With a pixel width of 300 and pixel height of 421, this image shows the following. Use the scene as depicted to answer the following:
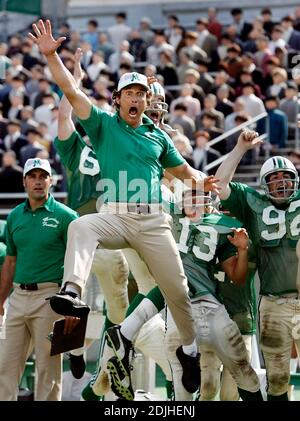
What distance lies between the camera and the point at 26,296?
1052cm

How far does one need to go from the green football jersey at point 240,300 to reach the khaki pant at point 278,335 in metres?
0.46

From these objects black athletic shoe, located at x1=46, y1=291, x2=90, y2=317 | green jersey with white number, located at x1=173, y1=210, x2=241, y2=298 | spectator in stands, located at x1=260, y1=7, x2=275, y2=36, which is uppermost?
spectator in stands, located at x1=260, y1=7, x2=275, y2=36

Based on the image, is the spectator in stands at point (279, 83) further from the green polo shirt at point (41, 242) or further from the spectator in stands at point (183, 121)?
the green polo shirt at point (41, 242)

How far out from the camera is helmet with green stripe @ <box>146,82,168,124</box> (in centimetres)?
1076

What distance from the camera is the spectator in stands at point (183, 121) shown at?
17188 millimetres

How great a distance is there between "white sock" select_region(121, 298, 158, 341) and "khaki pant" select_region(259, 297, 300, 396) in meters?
0.82

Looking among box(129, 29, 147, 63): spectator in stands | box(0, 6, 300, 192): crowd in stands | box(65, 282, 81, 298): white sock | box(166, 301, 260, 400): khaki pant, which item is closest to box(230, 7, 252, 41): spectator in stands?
box(0, 6, 300, 192): crowd in stands

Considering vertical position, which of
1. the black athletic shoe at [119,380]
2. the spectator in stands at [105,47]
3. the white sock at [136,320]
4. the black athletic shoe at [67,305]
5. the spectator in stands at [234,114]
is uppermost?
the spectator in stands at [105,47]

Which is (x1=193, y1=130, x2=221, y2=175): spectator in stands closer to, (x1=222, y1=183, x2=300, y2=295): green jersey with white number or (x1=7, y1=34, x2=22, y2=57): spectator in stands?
A: (x1=7, y1=34, x2=22, y2=57): spectator in stands

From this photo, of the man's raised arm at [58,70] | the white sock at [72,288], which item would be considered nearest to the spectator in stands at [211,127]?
the man's raised arm at [58,70]

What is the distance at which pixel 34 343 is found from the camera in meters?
10.6

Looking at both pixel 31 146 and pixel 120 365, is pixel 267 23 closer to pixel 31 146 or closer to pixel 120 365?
pixel 31 146

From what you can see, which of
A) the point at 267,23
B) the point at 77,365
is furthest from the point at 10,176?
the point at 77,365
